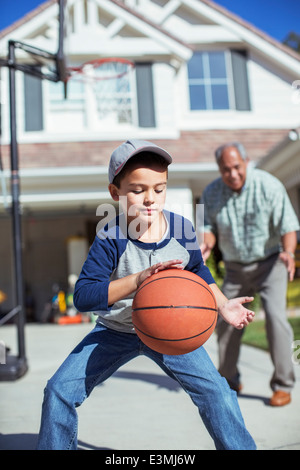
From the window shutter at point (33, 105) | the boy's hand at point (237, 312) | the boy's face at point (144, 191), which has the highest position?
the window shutter at point (33, 105)

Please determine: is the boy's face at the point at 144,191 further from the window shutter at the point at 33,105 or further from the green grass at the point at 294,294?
the window shutter at the point at 33,105

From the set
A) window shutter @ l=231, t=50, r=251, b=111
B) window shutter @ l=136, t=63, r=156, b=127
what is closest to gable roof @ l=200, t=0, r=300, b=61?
window shutter @ l=231, t=50, r=251, b=111

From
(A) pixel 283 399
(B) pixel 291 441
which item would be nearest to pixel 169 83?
(A) pixel 283 399

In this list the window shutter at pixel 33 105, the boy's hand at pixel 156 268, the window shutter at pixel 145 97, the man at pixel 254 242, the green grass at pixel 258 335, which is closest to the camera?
the boy's hand at pixel 156 268

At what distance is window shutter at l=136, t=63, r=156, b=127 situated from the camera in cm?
1133

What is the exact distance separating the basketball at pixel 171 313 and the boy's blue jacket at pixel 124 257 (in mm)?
167

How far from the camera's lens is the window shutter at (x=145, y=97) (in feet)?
37.2

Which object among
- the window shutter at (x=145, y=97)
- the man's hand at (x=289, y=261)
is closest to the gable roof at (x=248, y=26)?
the window shutter at (x=145, y=97)

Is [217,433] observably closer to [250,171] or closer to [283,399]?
[283,399]

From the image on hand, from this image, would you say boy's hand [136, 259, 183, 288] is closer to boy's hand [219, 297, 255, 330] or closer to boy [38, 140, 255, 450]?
boy [38, 140, 255, 450]

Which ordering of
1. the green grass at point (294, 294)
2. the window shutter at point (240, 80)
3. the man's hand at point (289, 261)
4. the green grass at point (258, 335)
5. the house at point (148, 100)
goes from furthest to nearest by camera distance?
the window shutter at point (240, 80)
the house at point (148, 100)
the green grass at point (294, 294)
the green grass at point (258, 335)
the man's hand at point (289, 261)

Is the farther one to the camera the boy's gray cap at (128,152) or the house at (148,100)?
the house at (148,100)

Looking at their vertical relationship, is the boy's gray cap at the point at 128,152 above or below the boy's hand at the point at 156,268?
above

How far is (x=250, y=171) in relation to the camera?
12.7ft
